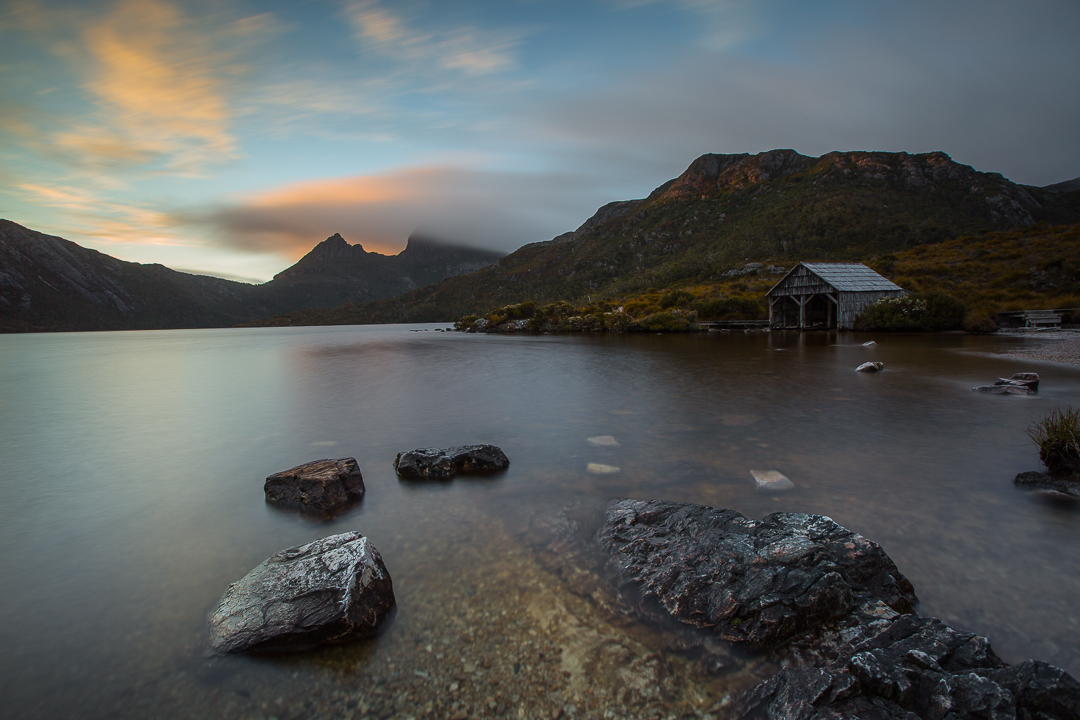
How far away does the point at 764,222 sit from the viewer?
329ft

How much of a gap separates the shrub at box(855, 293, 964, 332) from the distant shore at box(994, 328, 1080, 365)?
4737mm

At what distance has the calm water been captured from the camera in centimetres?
382

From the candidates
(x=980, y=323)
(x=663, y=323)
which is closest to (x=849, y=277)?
(x=980, y=323)

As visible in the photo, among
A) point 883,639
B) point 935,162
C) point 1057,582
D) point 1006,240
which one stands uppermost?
point 935,162

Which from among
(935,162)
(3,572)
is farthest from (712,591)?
(935,162)

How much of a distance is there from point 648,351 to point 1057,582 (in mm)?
25807

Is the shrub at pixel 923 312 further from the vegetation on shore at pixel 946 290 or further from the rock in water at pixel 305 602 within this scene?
the rock in water at pixel 305 602

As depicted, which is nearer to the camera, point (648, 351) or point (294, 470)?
point (294, 470)

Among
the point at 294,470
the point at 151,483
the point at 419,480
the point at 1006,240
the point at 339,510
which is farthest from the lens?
the point at 1006,240

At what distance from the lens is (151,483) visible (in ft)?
27.5

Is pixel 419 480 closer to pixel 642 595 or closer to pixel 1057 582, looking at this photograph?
pixel 642 595

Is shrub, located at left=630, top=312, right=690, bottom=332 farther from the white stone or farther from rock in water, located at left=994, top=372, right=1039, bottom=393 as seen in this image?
the white stone

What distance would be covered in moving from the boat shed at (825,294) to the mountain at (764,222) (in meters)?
33.1

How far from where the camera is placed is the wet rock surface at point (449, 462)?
7.95 metres
